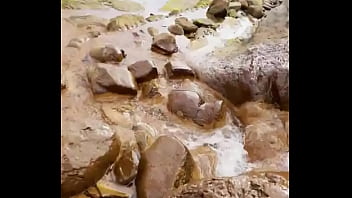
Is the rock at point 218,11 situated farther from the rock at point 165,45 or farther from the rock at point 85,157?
the rock at point 85,157

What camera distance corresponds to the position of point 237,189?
177 cm

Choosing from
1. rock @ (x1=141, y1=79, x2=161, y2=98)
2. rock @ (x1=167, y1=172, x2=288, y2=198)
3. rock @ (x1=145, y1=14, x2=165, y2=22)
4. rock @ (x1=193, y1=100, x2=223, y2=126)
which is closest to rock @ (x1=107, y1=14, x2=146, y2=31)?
rock @ (x1=145, y1=14, x2=165, y2=22)

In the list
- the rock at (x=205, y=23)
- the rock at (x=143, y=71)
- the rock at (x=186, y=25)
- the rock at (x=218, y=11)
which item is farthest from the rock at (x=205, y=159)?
the rock at (x=218, y=11)

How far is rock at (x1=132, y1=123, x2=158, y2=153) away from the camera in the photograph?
2473 mm

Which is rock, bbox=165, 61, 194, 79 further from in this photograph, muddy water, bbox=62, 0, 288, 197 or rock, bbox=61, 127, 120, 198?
rock, bbox=61, 127, 120, 198

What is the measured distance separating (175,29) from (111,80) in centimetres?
107

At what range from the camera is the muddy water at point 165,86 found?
260 centimetres

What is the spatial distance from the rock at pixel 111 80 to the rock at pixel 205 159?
71cm

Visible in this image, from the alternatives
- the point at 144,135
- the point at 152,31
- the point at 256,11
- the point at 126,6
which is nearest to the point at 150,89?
the point at 144,135

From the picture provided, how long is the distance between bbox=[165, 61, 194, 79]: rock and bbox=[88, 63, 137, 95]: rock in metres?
0.32
